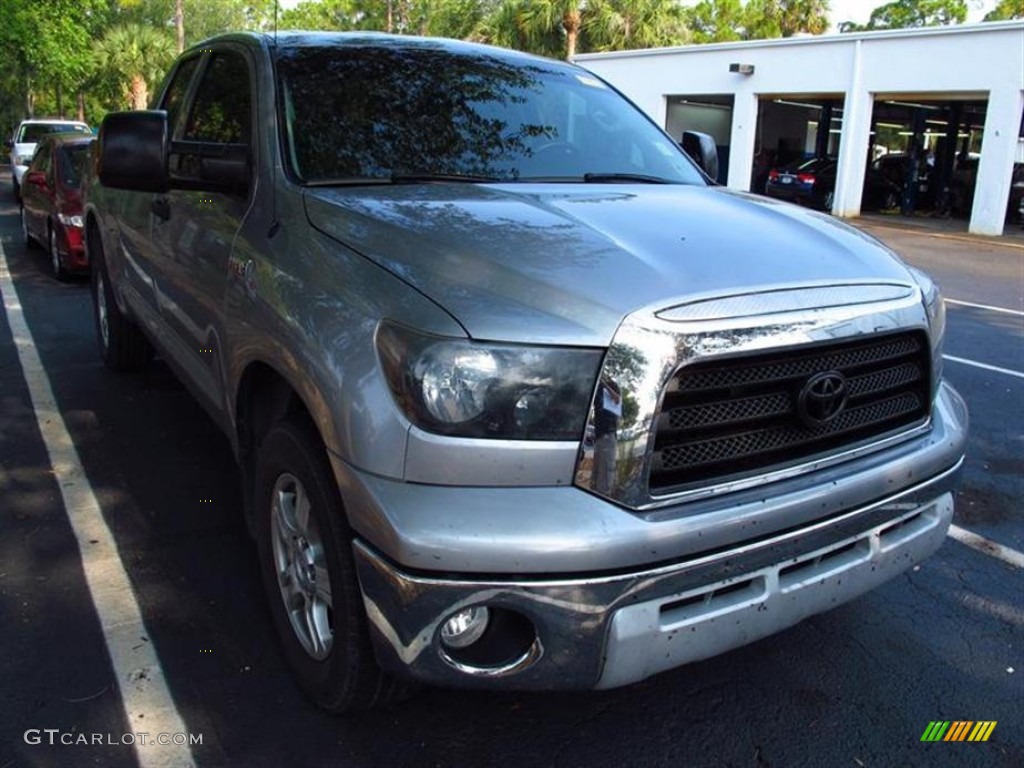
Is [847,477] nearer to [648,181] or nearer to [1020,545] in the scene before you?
[648,181]

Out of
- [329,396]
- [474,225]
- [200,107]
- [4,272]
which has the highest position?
[200,107]

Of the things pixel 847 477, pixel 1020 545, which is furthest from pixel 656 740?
pixel 1020 545

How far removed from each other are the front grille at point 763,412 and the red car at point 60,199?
7.68 meters

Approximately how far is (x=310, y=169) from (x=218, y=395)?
0.91 m

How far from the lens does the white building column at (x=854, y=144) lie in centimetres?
2233

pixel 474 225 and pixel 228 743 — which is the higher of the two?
pixel 474 225

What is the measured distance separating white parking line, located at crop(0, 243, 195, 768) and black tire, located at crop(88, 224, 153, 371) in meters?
0.66

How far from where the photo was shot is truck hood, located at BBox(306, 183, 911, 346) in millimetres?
2131

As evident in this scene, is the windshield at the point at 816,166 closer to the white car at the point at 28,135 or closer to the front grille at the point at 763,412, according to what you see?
the white car at the point at 28,135

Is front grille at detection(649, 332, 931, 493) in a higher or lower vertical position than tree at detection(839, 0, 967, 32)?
lower

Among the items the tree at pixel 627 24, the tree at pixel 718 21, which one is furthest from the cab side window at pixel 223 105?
the tree at pixel 718 21

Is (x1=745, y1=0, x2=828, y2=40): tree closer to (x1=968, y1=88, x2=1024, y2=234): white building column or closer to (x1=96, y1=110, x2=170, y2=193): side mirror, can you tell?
(x1=968, y1=88, x2=1024, y2=234): white building column

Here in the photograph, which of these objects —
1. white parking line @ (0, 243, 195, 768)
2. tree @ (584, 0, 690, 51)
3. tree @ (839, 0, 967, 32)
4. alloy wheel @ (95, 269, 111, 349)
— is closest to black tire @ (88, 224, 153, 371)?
alloy wheel @ (95, 269, 111, 349)

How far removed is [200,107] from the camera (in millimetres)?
4133
